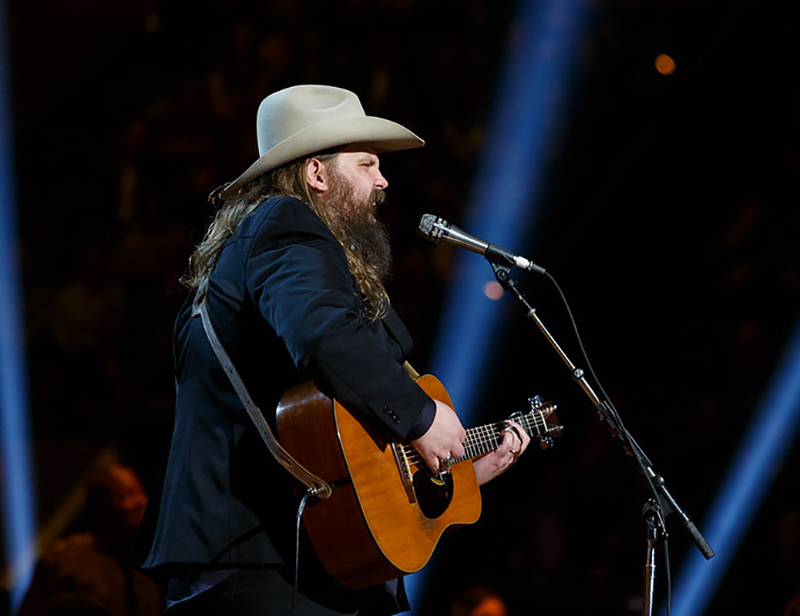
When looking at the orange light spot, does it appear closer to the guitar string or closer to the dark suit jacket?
the guitar string

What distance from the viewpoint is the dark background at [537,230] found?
5234 millimetres

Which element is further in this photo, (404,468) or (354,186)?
(354,186)

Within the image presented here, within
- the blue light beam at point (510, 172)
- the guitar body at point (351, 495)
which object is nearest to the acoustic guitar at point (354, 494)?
the guitar body at point (351, 495)

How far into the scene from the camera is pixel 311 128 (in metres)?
2.62

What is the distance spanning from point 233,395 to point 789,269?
4228mm

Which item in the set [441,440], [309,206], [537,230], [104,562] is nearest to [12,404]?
[104,562]

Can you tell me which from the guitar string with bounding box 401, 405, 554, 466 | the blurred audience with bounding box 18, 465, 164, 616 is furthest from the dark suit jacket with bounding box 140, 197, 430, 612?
the blurred audience with bounding box 18, 465, 164, 616

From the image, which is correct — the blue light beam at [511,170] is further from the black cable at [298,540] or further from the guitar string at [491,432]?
the black cable at [298,540]

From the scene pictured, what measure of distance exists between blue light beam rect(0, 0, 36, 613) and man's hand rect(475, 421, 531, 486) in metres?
3.33

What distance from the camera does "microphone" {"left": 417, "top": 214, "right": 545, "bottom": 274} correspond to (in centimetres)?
259

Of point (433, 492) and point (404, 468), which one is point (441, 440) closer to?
point (404, 468)

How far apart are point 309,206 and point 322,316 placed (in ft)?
1.52

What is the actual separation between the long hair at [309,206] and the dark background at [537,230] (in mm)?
2706

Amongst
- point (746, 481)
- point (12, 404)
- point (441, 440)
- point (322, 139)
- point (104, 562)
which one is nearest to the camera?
point (441, 440)
